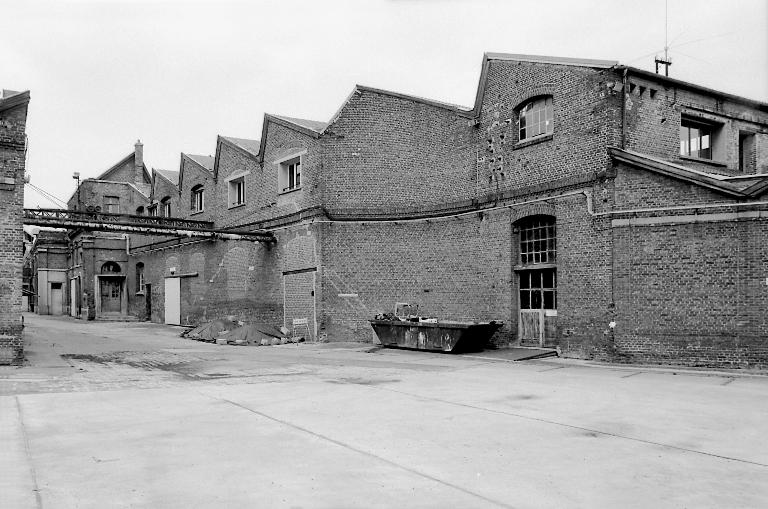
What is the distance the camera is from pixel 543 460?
6.22 metres

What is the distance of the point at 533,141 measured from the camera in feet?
55.0

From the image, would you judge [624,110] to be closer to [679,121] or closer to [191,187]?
[679,121]

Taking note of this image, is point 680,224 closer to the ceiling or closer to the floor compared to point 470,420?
closer to the ceiling

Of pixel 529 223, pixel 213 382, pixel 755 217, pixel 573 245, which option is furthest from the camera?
pixel 529 223

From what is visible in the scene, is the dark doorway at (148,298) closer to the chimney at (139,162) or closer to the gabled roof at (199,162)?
the gabled roof at (199,162)

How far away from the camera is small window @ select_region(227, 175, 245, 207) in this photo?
26.1 meters

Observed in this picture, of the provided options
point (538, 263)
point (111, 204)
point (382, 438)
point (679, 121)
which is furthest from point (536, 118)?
point (111, 204)

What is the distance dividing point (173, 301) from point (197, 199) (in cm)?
516

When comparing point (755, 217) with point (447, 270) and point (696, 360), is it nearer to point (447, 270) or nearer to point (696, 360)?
point (696, 360)

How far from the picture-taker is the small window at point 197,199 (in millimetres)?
29062

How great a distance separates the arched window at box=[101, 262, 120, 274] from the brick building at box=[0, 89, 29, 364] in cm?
2445

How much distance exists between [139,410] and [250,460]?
3.47 meters

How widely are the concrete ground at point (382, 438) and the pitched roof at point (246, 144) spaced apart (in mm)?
13947

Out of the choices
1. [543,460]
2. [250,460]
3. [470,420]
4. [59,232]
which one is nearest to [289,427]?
[250,460]
